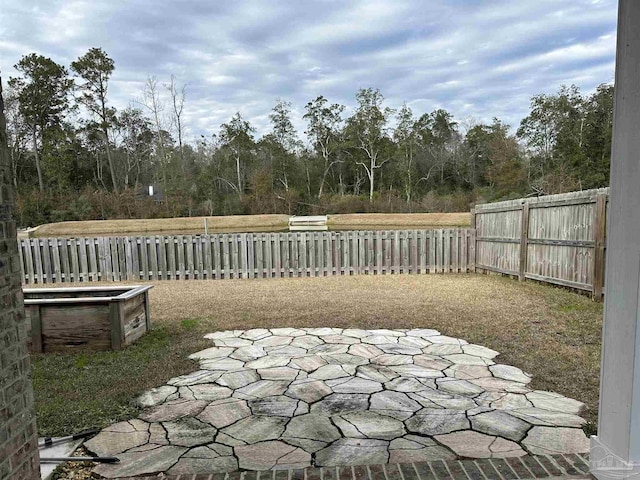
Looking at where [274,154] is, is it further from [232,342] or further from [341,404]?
[341,404]

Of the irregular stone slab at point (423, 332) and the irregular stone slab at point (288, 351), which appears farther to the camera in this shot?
the irregular stone slab at point (423, 332)

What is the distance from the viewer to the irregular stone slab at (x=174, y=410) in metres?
2.69

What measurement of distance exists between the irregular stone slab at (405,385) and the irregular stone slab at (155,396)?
164cm

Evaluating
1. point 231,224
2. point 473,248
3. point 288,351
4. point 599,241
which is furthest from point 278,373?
point 231,224

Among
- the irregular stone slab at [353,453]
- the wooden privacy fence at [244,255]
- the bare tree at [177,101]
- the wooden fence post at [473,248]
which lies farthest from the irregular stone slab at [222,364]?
the bare tree at [177,101]

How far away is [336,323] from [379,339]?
0.81 meters

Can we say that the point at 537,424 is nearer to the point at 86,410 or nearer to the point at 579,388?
the point at 579,388

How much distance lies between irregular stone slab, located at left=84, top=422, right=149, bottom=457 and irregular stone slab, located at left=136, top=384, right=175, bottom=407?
403mm

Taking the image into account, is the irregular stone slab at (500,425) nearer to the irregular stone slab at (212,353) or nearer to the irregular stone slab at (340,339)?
the irregular stone slab at (340,339)

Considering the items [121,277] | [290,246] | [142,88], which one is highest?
[142,88]

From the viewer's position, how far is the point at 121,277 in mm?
9141

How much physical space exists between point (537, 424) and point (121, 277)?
8.75 meters

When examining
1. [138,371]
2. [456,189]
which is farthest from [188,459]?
[456,189]

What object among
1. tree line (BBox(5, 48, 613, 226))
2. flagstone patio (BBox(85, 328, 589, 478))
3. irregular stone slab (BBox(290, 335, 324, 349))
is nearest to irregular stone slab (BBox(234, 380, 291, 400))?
flagstone patio (BBox(85, 328, 589, 478))
